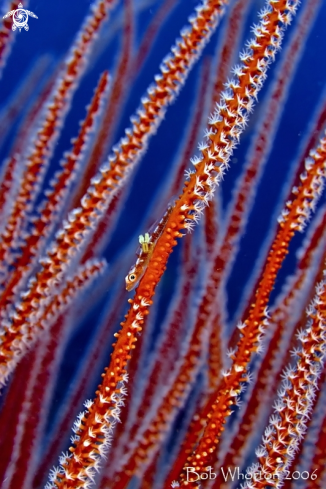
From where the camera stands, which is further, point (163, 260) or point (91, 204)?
point (91, 204)

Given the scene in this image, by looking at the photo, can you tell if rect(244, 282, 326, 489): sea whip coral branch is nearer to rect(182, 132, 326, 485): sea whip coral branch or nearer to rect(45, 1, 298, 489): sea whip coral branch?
rect(182, 132, 326, 485): sea whip coral branch

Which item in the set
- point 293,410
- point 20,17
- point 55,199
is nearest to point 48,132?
point 55,199

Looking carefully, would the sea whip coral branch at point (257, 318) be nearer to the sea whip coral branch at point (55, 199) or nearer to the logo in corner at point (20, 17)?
the sea whip coral branch at point (55, 199)

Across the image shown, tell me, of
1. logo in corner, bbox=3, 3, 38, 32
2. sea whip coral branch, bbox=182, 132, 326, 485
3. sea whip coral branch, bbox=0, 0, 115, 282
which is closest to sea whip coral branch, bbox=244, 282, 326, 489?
sea whip coral branch, bbox=182, 132, 326, 485

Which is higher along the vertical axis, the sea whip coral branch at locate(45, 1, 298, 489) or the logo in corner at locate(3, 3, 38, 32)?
the logo in corner at locate(3, 3, 38, 32)

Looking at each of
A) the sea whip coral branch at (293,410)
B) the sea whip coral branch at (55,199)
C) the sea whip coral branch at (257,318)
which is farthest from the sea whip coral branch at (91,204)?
the sea whip coral branch at (293,410)

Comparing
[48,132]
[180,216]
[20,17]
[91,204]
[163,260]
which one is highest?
[20,17]

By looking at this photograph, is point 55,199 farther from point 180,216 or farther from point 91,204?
point 180,216

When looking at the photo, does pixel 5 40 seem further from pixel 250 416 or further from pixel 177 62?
pixel 250 416

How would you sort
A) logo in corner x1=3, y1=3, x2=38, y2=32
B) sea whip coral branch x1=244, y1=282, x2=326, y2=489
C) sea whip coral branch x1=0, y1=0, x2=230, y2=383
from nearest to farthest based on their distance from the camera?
sea whip coral branch x1=244, y1=282, x2=326, y2=489, sea whip coral branch x1=0, y1=0, x2=230, y2=383, logo in corner x1=3, y1=3, x2=38, y2=32

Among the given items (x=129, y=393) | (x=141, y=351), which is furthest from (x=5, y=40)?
(x=129, y=393)

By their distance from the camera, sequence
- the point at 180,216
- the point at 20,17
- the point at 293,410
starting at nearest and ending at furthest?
the point at 180,216 → the point at 293,410 → the point at 20,17

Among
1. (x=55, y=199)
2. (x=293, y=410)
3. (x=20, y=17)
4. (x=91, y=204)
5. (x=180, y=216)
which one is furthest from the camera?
(x=20, y=17)
